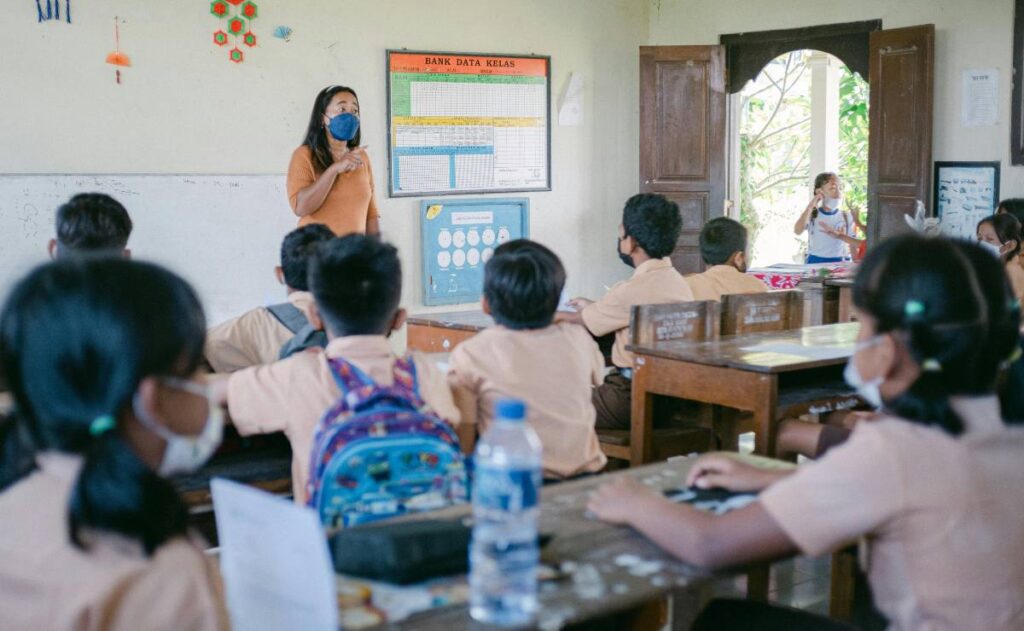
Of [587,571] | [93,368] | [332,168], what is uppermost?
[332,168]

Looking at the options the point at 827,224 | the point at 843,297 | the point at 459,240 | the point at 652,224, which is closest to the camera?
the point at 652,224

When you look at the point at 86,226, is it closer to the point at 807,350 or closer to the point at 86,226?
the point at 86,226

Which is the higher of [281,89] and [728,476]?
[281,89]

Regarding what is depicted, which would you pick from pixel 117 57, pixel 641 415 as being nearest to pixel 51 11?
pixel 117 57

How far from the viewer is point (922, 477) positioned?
5.01ft

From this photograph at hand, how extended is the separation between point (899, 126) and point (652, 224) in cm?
331

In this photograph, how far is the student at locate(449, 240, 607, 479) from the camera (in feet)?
8.37

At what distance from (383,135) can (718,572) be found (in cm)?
530

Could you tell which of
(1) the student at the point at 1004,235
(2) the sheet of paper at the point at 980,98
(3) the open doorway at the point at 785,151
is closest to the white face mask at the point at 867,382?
(1) the student at the point at 1004,235

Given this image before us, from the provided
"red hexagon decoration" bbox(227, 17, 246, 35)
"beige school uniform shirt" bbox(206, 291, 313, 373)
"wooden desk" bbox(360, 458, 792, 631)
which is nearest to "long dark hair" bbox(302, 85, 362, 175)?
"red hexagon decoration" bbox(227, 17, 246, 35)

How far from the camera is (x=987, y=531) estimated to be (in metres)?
1.56

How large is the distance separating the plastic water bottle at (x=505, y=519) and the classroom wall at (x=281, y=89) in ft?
13.2

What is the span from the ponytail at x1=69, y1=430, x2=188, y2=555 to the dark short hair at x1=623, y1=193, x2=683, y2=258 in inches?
115

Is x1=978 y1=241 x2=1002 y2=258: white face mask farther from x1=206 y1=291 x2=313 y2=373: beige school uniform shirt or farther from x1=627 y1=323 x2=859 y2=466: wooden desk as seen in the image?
x1=206 y1=291 x2=313 y2=373: beige school uniform shirt
